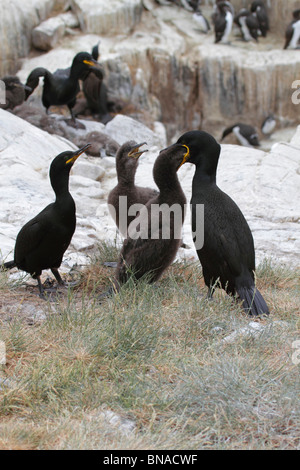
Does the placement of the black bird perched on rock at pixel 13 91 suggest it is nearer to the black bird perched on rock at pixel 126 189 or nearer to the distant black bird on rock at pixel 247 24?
the black bird perched on rock at pixel 126 189

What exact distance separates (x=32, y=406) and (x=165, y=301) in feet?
5.47

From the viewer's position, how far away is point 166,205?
4.83 m

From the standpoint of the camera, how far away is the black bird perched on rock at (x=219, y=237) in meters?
4.54

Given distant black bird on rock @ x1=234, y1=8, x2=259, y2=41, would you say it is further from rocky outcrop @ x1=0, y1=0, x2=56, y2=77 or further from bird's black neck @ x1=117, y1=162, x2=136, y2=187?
bird's black neck @ x1=117, y1=162, x2=136, y2=187

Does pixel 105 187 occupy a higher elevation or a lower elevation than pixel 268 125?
higher

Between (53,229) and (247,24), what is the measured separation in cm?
1616

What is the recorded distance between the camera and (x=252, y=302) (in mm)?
4434

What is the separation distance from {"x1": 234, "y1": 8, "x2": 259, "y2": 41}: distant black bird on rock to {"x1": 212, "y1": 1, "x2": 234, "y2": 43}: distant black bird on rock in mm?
394

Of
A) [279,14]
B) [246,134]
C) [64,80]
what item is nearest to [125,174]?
[64,80]

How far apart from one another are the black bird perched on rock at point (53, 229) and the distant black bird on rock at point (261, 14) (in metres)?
16.1

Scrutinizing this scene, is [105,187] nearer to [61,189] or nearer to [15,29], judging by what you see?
[61,189]

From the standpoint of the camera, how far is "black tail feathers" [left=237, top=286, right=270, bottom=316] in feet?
14.5

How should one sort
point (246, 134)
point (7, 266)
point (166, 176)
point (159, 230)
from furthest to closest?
point (246, 134)
point (7, 266)
point (166, 176)
point (159, 230)
